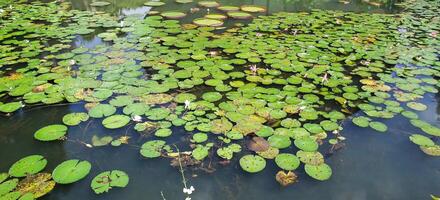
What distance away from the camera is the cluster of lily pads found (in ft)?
7.94

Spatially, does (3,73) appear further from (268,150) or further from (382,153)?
(382,153)

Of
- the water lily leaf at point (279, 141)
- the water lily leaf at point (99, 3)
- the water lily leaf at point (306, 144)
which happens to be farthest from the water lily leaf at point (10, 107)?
the water lily leaf at point (99, 3)

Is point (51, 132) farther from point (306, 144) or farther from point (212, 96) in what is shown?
point (306, 144)

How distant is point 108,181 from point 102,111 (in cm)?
114

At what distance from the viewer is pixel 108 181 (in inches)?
100.0

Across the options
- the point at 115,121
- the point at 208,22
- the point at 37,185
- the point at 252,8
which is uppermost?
the point at 252,8

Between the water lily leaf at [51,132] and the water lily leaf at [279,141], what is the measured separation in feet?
6.80

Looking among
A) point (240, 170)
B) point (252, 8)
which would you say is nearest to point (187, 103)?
point (240, 170)

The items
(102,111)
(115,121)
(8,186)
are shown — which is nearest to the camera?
(8,186)

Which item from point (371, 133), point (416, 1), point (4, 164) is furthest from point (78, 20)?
point (416, 1)

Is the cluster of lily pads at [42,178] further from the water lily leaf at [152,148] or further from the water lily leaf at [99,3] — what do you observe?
the water lily leaf at [99,3]

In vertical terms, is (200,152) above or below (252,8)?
below

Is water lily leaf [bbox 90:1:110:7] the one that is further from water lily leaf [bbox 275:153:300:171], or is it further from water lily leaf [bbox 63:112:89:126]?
water lily leaf [bbox 275:153:300:171]

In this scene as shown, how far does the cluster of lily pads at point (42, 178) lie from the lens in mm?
2420
